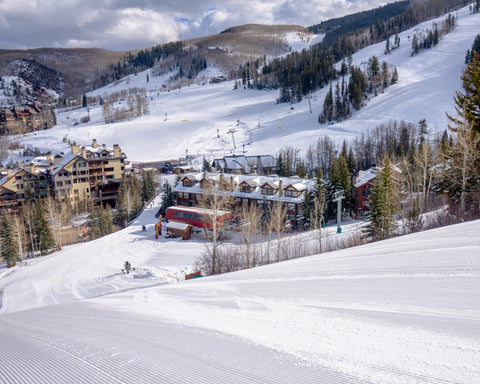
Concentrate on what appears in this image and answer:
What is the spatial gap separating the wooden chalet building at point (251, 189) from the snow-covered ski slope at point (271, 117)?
28.2 meters

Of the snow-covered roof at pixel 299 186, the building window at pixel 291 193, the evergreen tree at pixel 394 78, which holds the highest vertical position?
the evergreen tree at pixel 394 78

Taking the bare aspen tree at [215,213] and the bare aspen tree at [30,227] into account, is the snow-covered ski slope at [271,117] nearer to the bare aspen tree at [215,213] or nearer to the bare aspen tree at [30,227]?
the bare aspen tree at [215,213]

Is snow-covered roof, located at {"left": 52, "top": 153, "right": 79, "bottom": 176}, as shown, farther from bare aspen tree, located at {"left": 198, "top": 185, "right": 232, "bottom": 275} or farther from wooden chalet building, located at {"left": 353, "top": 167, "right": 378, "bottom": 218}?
wooden chalet building, located at {"left": 353, "top": 167, "right": 378, "bottom": 218}

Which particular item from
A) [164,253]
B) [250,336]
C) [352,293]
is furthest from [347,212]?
[250,336]

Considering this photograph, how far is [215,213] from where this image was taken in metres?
18.2

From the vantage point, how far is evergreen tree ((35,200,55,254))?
28312 millimetres

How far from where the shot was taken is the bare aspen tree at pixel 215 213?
17.2 m

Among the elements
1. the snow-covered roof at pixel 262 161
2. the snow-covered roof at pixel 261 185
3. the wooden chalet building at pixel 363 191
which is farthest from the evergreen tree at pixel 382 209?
the snow-covered roof at pixel 262 161

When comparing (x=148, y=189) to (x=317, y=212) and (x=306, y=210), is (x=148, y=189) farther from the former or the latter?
(x=317, y=212)

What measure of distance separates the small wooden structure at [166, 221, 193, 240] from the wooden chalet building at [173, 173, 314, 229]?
4.64 metres

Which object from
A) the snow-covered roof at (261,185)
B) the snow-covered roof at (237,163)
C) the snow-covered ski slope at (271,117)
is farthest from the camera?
the snow-covered ski slope at (271,117)

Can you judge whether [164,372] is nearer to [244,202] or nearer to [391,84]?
[244,202]

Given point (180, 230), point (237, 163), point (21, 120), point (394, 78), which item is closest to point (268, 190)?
point (180, 230)

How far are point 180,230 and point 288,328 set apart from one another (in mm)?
24767
